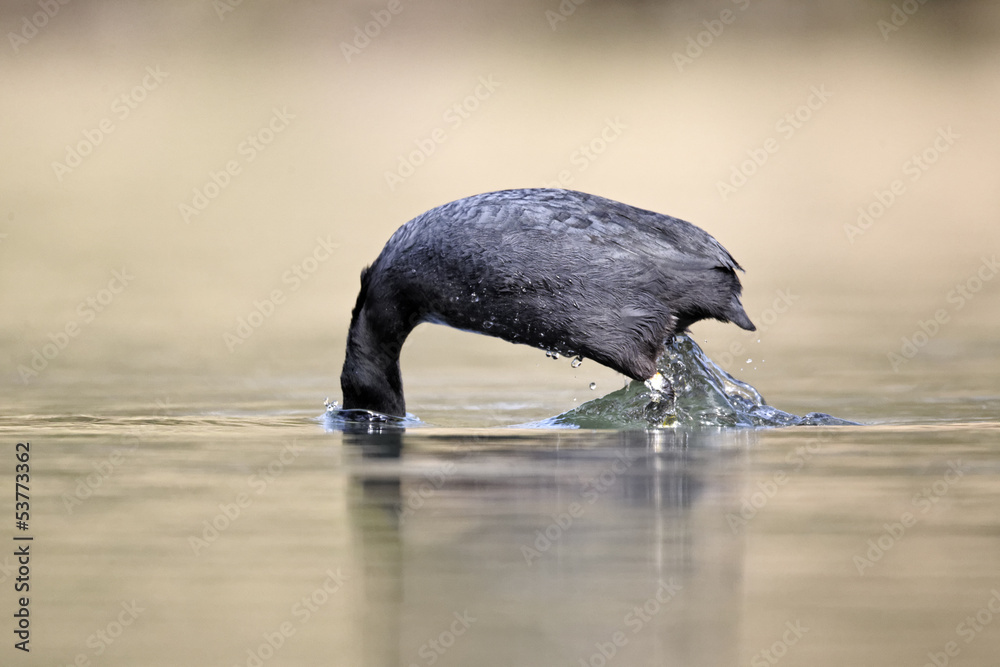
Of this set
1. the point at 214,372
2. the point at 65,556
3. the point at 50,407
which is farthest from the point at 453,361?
the point at 65,556

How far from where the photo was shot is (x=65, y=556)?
5.26 meters

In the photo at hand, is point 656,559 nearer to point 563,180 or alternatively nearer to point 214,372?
point 214,372
